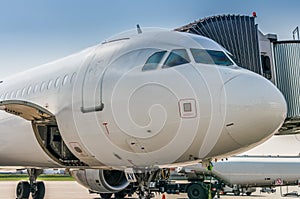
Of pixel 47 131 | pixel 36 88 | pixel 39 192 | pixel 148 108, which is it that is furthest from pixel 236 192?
pixel 148 108

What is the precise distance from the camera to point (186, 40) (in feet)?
30.7

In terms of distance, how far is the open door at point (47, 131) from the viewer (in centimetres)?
1058

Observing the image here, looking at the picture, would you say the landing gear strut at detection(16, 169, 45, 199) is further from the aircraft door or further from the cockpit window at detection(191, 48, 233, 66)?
the cockpit window at detection(191, 48, 233, 66)

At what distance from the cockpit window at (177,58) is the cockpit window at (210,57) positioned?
0.19 m

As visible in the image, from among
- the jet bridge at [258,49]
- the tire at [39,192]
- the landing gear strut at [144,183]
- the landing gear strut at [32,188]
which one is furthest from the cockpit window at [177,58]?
the tire at [39,192]

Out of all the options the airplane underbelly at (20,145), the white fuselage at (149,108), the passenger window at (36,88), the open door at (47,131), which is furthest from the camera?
the passenger window at (36,88)

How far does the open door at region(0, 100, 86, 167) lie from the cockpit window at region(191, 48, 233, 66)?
3873 millimetres

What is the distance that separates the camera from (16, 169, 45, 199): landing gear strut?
57.5 ft

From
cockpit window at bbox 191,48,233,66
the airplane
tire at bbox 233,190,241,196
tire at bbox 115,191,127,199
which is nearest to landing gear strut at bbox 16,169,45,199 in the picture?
tire at bbox 115,191,127,199

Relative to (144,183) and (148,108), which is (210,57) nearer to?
(148,108)

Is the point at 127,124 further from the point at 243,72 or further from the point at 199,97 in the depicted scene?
the point at 243,72

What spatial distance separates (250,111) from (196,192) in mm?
16334

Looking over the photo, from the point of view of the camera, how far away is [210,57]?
354 inches

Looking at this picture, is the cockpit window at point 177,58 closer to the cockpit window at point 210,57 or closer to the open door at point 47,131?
the cockpit window at point 210,57
